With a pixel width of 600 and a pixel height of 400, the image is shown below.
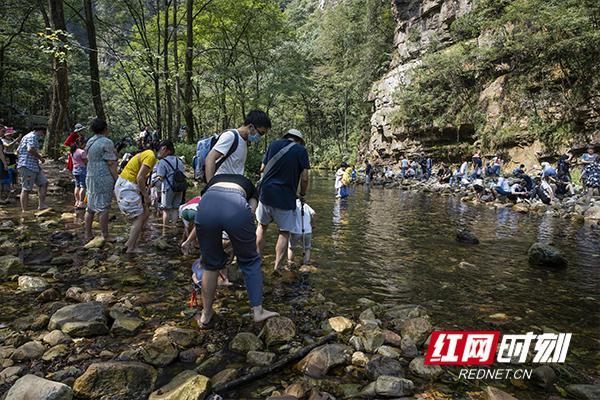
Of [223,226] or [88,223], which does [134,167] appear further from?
[223,226]

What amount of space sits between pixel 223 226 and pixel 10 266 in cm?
357

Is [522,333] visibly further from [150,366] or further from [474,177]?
[474,177]

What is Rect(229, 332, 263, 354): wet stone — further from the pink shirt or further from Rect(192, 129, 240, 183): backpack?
the pink shirt

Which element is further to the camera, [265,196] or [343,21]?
[343,21]

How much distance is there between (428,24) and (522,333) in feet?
125

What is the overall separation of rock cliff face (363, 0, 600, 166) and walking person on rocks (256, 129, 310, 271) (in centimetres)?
2141

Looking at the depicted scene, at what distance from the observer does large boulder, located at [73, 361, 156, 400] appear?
2609mm

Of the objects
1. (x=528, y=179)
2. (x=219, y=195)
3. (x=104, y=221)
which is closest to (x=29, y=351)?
(x=219, y=195)

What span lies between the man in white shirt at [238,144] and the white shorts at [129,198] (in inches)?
107

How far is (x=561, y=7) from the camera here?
67.8 feet

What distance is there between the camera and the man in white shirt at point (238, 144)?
3902mm

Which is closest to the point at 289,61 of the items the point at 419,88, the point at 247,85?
the point at 247,85

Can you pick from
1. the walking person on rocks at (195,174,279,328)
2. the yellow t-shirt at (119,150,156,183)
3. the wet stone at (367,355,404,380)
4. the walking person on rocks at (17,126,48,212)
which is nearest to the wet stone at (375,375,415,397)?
the wet stone at (367,355,404,380)

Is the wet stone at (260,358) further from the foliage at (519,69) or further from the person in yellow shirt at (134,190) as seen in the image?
the foliage at (519,69)
